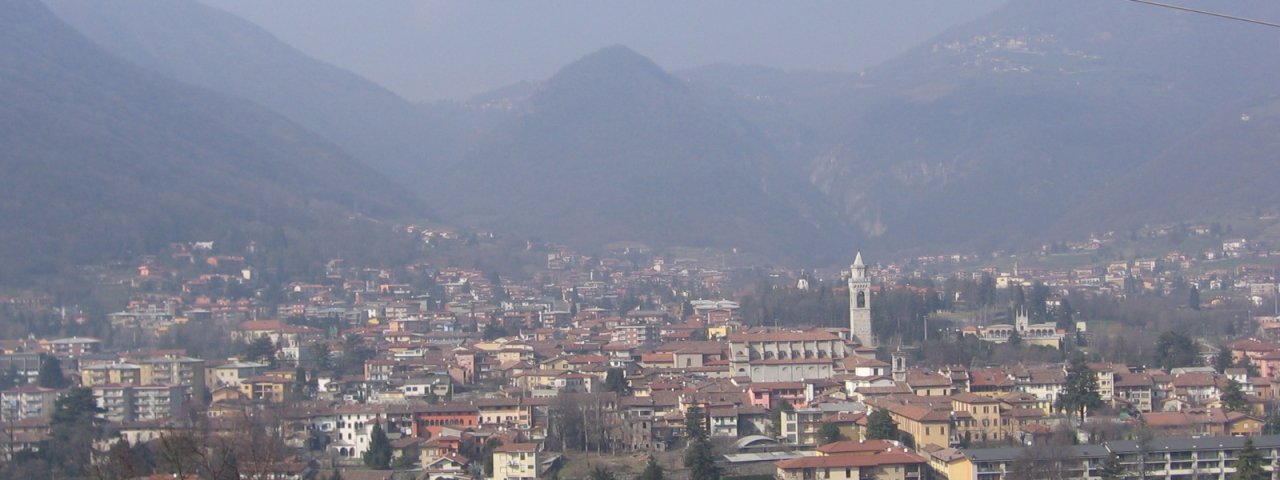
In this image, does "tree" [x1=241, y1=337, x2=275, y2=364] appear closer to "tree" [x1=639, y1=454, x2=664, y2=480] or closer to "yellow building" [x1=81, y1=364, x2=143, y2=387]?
"yellow building" [x1=81, y1=364, x2=143, y2=387]

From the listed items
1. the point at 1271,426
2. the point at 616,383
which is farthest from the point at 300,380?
the point at 1271,426

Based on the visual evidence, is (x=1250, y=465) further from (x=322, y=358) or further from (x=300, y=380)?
(x=322, y=358)

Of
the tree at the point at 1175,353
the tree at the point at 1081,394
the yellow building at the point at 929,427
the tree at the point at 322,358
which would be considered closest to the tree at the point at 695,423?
the yellow building at the point at 929,427

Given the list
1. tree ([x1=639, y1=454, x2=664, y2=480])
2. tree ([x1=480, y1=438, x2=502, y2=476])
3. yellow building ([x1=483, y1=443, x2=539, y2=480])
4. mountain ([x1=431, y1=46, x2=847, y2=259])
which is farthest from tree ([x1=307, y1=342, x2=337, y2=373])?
mountain ([x1=431, y1=46, x2=847, y2=259])

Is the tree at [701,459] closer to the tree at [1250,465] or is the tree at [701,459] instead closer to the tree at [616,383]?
the tree at [616,383]

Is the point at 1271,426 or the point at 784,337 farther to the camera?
the point at 784,337

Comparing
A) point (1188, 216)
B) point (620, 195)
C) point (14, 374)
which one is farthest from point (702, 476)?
point (620, 195)

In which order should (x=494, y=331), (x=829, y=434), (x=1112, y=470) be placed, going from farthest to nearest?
1. (x=494, y=331)
2. (x=829, y=434)
3. (x=1112, y=470)
